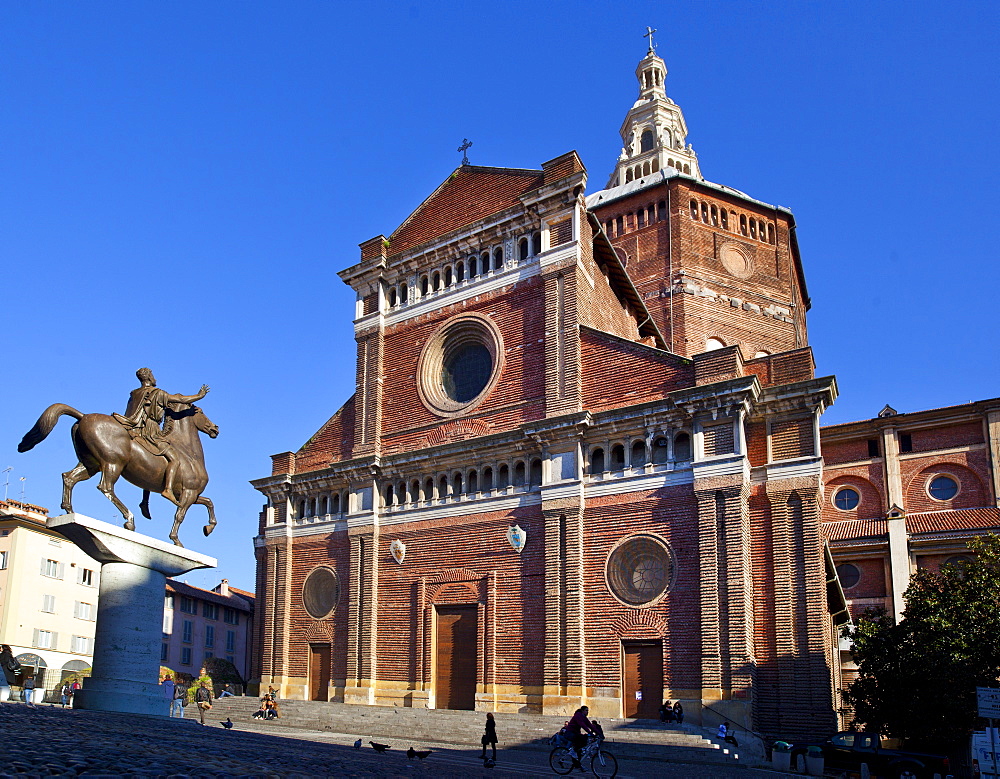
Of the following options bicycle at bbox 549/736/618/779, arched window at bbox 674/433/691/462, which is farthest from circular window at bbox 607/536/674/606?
bicycle at bbox 549/736/618/779

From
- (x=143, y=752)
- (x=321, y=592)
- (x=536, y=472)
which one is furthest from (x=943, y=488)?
(x=143, y=752)

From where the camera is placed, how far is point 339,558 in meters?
33.5

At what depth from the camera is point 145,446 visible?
18203mm

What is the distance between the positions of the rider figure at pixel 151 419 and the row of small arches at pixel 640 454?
1324cm

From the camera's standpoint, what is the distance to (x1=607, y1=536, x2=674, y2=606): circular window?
2627 centimetres

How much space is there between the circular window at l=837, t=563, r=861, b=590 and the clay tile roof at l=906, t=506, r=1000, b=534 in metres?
3.06

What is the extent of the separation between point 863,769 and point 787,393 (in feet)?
32.7

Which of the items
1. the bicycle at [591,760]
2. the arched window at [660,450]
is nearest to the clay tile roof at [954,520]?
the arched window at [660,450]

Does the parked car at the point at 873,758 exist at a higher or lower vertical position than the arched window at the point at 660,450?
lower

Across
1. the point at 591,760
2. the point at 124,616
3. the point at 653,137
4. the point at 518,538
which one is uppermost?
the point at 653,137

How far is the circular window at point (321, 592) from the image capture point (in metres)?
33.3

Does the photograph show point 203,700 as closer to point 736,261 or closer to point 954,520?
point 736,261

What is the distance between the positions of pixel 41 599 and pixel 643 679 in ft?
110

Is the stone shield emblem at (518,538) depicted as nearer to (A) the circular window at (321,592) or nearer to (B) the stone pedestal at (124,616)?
(A) the circular window at (321,592)
